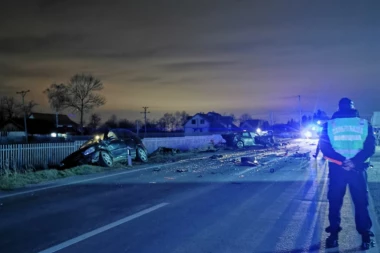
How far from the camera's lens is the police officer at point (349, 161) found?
5363 millimetres

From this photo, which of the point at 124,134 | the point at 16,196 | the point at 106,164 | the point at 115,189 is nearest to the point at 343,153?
the point at 115,189

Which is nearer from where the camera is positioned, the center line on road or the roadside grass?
the center line on road

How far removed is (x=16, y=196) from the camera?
9930mm

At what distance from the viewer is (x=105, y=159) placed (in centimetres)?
1778

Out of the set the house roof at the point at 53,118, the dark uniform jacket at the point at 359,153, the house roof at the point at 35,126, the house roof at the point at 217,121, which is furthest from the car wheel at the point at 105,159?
the house roof at the point at 217,121

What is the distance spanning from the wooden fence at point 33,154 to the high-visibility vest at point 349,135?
15.9 m

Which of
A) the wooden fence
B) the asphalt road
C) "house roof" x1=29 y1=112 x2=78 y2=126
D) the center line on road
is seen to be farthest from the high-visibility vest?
"house roof" x1=29 y1=112 x2=78 y2=126

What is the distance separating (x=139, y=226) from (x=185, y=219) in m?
0.94

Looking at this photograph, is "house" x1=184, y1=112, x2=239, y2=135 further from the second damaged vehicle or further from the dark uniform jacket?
the dark uniform jacket

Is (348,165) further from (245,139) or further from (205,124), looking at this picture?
(205,124)

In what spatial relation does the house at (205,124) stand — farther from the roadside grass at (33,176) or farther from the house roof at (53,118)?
the roadside grass at (33,176)

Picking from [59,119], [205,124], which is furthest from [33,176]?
[205,124]

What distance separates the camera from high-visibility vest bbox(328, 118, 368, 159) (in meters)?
5.45

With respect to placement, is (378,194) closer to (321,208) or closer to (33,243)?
(321,208)
